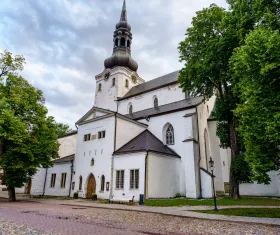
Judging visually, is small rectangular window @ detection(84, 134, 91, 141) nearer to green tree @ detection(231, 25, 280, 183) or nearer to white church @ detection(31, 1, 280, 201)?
white church @ detection(31, 1, 280, 201)

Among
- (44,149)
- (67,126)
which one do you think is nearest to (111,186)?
(44,149)

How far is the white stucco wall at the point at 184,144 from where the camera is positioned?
20.2 m

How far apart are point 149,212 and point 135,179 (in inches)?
274

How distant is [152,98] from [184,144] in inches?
399

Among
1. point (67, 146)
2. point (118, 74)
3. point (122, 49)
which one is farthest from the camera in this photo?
point (122, 49)

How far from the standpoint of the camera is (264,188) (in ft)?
83.1

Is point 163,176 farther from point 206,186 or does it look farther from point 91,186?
point 91,186

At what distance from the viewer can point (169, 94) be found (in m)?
28.5

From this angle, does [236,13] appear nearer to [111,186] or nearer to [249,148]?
[249,148]

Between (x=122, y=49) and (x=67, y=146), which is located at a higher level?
(x=122, y=49)

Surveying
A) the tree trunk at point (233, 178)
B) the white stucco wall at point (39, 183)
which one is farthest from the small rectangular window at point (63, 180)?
the tree trunk at point (233, 178)

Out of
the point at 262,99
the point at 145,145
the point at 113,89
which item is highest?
the point at 113,89

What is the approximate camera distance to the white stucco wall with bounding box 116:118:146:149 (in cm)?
2233

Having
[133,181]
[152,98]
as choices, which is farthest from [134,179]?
[152,98]
